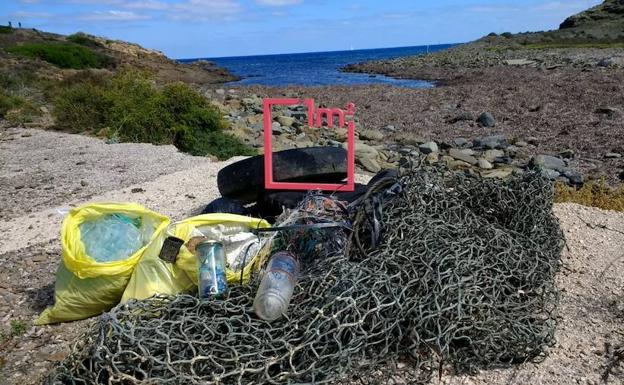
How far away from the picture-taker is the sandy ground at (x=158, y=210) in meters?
Result: 3.04

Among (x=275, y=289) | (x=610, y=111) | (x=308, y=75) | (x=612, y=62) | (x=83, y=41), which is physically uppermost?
(x=83, y=41)

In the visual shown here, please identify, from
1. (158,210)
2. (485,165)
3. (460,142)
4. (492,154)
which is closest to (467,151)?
(492,154)

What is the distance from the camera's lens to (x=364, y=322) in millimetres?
2770

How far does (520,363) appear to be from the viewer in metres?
2.92

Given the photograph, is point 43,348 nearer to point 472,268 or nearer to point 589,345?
point 472,268

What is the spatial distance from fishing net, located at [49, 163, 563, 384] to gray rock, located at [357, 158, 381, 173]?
5.69 meters

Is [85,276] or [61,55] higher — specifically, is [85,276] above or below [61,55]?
below

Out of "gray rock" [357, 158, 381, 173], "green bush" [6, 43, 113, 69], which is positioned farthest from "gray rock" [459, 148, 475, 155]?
"green bush" [6, 43, 113, 69]

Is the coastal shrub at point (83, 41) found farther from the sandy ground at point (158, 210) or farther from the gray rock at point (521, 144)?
the gray rock at point (521, 144)

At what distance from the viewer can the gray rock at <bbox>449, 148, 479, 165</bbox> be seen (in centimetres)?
1074

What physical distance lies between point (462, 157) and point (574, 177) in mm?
2249

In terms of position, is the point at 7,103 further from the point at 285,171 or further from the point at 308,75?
the point at 308,75

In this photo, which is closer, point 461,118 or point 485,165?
point 485,165

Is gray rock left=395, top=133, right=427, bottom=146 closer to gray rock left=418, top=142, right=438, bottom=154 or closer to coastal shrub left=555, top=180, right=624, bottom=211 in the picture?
gray rock left=418, top=142, right=438, bottom=154
